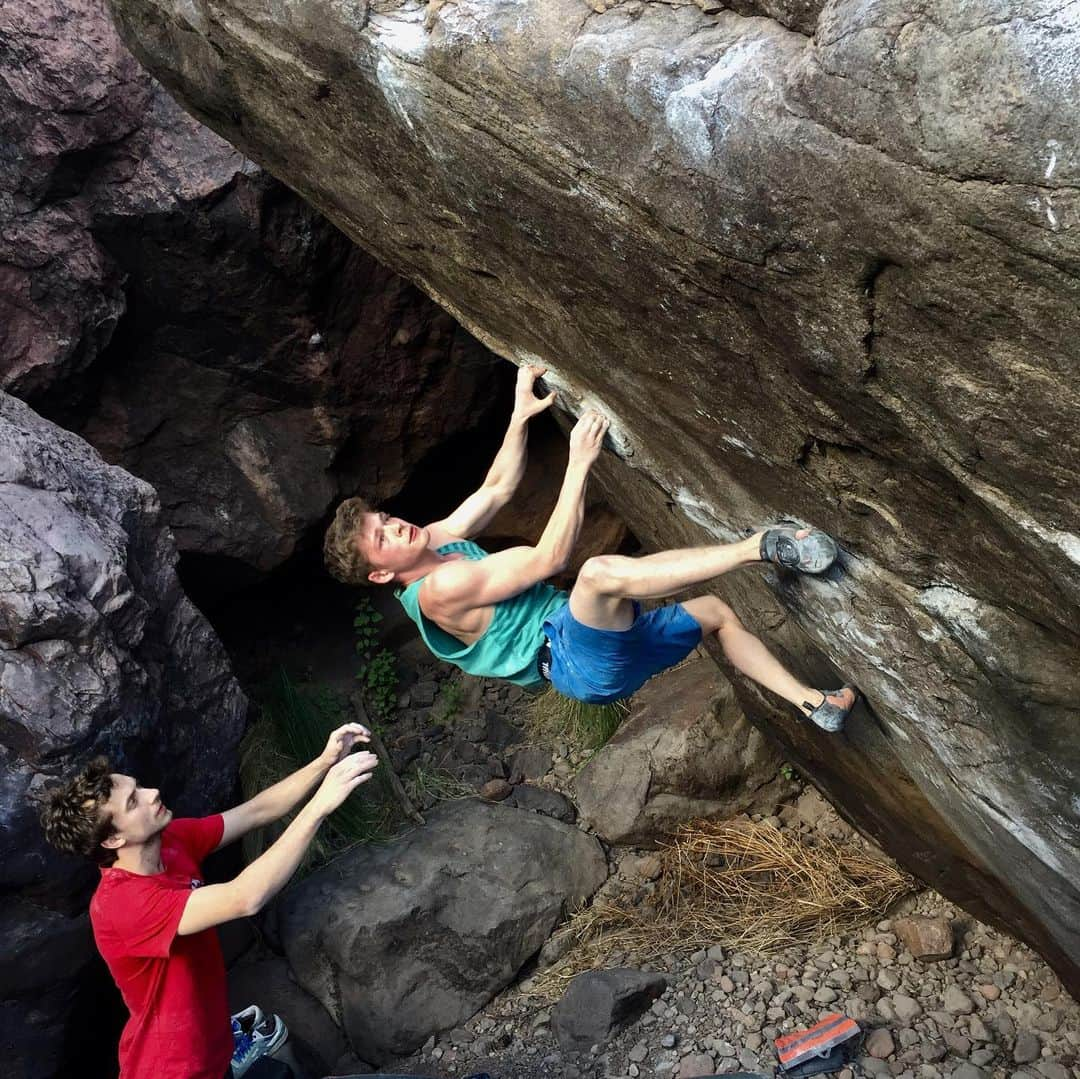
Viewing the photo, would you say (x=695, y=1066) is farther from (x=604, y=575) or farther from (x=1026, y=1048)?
(x=604, y=575)

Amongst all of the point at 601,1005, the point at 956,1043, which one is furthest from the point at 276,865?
the point at 956,1043

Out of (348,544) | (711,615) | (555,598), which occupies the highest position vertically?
(711,615)

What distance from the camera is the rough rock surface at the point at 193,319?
18.0ft

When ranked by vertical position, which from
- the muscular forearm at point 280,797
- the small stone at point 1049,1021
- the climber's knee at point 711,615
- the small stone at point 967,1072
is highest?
the climber's knee at point 711,615

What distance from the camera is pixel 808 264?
7.51 ft

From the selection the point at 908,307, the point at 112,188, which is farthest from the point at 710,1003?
the point at 112,188

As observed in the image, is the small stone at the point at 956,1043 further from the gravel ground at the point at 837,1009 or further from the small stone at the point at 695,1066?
the small stone at the point at 695,1066

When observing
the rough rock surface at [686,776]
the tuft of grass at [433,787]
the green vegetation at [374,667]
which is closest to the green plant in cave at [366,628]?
the green vegetation at [374,667]

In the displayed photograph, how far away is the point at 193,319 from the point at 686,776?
10.7 feet

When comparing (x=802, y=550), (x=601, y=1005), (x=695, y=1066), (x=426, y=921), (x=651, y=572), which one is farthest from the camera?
(x=426, y=921)

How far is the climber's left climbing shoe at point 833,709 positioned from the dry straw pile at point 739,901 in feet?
5.57

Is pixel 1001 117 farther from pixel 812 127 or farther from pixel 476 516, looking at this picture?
pixel 476 516

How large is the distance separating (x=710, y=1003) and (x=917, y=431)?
3.00 m

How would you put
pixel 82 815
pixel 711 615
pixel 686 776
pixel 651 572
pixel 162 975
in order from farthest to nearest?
1. pixel 686 776
2. pixel 711 615
3. pixel 162 975
4. pixel 82 815
5. pixel 651 572
